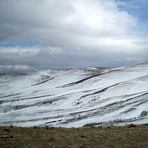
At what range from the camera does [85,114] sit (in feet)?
244

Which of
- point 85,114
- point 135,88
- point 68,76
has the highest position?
point 68,76

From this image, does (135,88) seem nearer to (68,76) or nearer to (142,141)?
(68,76)

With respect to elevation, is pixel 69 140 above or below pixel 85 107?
above

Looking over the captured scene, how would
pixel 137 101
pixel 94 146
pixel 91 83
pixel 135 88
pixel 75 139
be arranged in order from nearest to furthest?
pixel 94 146
pixel 75 139
pixel 137 101
pixel 135 88
pixel 91 83

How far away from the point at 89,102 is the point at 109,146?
7996 cm

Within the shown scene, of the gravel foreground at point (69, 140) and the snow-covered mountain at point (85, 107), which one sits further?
the snow-covered mountain at point (85, 107)

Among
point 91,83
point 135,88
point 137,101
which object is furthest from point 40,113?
point 91,83

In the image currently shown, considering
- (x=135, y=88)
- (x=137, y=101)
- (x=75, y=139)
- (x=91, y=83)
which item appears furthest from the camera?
(x=91, y=83)

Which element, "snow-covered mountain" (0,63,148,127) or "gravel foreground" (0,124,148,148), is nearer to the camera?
"gravel foreground" (0,124,148,148)

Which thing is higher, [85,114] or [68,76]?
[68,76]

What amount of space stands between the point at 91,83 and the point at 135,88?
1244 inches

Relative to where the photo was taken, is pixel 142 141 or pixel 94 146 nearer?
pixel 94 146

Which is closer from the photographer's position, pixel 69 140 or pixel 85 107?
pixel 69 140

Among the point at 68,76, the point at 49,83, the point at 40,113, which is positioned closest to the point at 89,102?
the point at 40,113
